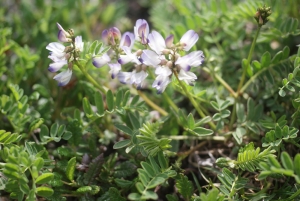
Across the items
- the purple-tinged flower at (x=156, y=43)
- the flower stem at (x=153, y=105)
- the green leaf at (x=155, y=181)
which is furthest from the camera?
the flower stem at (x=153, y=105)

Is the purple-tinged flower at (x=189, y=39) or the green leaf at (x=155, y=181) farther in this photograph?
the purple-tinged flower at (x=189, y=39)

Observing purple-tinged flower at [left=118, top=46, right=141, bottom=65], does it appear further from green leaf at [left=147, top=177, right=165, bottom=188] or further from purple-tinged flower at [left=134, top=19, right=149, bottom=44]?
green leaf at [left=147, top=177, right=165, bottom=188]

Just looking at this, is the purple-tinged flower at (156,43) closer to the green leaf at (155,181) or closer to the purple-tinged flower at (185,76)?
the purple-tinged flower at (185,76)

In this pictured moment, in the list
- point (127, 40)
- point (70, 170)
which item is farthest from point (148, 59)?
point (70, 170)

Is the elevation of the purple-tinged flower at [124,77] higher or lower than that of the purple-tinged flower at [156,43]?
lower

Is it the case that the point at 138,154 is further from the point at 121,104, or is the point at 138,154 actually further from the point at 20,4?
the point at 20,4

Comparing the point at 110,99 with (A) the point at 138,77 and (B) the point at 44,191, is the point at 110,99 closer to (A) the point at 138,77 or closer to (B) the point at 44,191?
(A) the point at 138,77

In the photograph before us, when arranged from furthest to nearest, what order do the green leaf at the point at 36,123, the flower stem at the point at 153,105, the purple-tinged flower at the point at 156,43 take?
the flower stem at the point at 153,105 < the green leaf at the point at 36,123 < the purple-tinged flower at the point at 156,43

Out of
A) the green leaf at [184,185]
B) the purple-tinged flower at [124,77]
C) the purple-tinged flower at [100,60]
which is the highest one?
the purple-tinged flower at [100,60]

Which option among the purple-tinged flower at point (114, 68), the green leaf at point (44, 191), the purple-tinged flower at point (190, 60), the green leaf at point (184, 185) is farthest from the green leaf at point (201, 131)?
the green leaf at point (44, 191)
